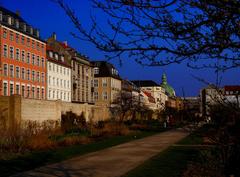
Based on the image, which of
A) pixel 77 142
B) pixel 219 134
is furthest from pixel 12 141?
pixel 219 134

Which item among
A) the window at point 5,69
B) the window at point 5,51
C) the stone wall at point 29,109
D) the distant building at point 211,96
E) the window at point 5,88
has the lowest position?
the distant building at point 211,96

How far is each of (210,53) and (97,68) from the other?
346ft

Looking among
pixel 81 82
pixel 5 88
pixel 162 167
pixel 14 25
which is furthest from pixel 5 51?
pixel 162 167

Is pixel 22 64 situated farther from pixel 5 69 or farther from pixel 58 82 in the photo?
pixel 58 82

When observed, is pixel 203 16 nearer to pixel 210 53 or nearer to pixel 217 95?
pixel 210 53

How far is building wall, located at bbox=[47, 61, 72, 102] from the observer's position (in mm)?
74750

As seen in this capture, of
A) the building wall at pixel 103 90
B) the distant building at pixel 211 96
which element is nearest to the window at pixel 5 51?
the building wall at pixel 103 90

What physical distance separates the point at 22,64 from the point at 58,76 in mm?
14008

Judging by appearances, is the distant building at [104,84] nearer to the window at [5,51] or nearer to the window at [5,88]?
the window at [5,88]

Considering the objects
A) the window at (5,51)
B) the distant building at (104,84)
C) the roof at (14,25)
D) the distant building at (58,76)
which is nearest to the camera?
the window at (5,51)

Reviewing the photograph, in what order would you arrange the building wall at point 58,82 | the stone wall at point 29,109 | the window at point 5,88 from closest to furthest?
1. the stone wall at point 29,109
2. the window at point 5,88
3. the building wall at point 58,82

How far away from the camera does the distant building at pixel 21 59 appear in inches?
2359

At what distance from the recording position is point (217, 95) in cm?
699

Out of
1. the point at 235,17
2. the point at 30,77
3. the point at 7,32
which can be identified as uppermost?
the point at 7,32
